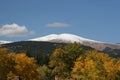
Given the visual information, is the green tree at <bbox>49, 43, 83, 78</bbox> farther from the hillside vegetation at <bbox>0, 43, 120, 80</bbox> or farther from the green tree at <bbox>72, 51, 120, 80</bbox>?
the green tree at <bbox>72, 51, 120, 80</bbox>

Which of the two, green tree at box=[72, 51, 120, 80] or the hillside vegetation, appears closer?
the hillside vegetation

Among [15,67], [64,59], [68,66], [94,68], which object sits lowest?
[68,66]

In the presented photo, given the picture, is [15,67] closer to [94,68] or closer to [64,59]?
[94,68]

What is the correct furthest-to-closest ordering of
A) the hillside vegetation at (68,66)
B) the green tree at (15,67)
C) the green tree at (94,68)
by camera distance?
the green tree at (94,68) < the hillside vegetation at (68,66) < the green tree at (15,67)

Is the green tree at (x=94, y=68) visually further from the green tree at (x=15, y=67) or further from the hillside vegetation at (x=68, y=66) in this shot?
the green tree at (x=15, y=67)

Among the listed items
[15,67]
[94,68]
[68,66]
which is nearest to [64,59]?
[68,66]

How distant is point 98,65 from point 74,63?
76.8ft

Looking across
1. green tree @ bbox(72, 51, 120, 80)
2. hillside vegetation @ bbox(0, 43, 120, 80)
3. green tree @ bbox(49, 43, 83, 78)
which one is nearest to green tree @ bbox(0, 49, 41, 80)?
hillside vegetation @ bbox(0, 43, 120, 80)

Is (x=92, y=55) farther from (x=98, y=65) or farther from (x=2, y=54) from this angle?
(x=2, y=54)

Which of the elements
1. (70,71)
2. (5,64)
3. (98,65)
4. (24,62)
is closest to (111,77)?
(98,65)

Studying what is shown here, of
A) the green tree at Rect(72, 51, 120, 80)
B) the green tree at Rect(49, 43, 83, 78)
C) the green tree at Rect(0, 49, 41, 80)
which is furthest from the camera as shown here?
the green tree at Rect(49, 43, 83, 78)

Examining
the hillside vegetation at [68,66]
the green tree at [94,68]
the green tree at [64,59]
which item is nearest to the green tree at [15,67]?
the hillside vegetation at [68,66]

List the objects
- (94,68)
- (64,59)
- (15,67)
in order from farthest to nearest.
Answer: (64,59) → (94,68) → (15,67)

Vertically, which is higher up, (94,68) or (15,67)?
(15,67)
